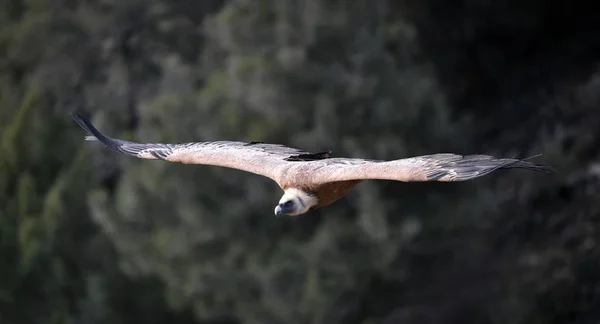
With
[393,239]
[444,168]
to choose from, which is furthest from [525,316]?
[444,168]

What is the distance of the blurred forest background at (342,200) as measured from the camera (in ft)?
38.2

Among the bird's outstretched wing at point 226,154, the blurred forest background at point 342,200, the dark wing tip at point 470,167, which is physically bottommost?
the dark wing tip at point 470,167

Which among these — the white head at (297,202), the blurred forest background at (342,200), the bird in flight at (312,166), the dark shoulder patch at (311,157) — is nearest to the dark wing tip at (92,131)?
the bird in flight at (312,166)

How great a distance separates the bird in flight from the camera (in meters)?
5.30

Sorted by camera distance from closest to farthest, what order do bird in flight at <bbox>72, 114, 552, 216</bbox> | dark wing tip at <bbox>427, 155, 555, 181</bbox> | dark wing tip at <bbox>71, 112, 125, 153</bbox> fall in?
dark wing tip at <bbox>427, 155, 555, 181</bbox> < bird in flight at <bbox>72, 114, 552, 216</bbox> < dark wing tip at <bbox>71, 112, 125, 153</bbox>

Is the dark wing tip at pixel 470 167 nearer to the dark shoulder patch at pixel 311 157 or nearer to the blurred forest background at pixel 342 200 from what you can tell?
the dark shoulder patch at pixel 311 157

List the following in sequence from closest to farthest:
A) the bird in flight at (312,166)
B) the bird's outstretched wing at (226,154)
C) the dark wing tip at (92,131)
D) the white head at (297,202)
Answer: the bird in flight at (312,166)
the white head at (297,202)
the bird's outstretched wing at (226,154)
the dark wing tip at (92,131)

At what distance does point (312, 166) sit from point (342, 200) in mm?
5644

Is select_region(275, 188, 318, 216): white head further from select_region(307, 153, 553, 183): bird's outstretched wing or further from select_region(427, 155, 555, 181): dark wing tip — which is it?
select_region(427, 155, 555, 181): dark wing tip

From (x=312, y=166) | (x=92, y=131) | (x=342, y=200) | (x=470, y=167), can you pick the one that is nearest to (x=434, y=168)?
(x=470, y=167)

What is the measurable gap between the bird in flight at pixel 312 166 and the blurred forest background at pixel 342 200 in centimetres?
428

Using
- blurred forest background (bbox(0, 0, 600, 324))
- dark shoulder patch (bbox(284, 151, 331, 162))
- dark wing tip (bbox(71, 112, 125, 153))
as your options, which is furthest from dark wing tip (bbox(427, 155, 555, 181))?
blurred forest background (bbox(0, 0, 600, 324))

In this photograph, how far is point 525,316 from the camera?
12.3m

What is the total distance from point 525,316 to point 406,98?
2.66 m
